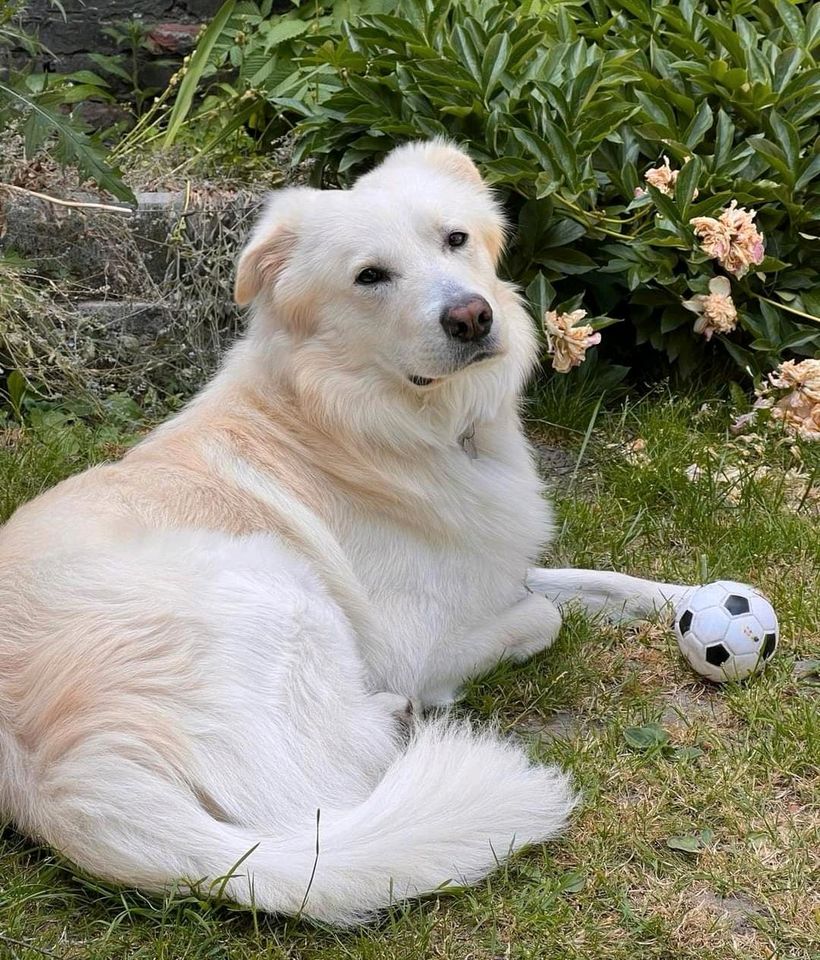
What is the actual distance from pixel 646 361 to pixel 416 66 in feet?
5.03

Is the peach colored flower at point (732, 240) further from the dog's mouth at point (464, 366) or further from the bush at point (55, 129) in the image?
the bush at point (55, 129)

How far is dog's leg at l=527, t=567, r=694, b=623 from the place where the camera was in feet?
11.2

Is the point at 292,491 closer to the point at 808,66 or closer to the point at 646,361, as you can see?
the point at 646,361

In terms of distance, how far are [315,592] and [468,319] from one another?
2.55 ft

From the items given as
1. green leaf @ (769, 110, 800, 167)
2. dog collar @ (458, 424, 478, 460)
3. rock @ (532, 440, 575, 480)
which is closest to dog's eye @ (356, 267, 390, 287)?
dog collar @ (458, 424, 478, 460)

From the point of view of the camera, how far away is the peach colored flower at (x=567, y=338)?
14.0ft

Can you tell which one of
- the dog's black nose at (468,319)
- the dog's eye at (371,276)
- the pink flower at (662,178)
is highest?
the dog's eye at (371,276)

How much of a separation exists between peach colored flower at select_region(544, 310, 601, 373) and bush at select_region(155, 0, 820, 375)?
118mm

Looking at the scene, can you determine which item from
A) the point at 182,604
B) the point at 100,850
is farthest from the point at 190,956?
the point at 182,604

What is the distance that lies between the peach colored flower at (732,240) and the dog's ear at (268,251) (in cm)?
173

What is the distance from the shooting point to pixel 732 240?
425cm

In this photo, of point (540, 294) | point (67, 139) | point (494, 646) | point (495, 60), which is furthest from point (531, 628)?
point (495, 60)

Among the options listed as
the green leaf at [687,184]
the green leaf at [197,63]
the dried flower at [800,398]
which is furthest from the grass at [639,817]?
the green leaf at [197,63]

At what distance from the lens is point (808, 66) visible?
474 cm
